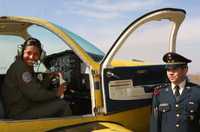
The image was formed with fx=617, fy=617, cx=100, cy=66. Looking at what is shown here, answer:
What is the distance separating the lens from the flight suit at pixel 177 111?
6.07 m

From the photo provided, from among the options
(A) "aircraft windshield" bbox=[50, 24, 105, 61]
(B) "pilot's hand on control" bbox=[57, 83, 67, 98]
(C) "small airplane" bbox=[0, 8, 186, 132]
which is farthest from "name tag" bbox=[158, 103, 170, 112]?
(B) "pilot's hand on control" bbox=[57, 83, 67, 98]

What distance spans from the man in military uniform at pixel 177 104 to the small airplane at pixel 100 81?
0.49 m

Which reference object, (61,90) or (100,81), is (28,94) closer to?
(61,90)

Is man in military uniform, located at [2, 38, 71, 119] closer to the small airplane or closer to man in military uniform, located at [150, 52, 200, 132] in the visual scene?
the small airplane

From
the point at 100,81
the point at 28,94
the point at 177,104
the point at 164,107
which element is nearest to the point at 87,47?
the point at 100,81

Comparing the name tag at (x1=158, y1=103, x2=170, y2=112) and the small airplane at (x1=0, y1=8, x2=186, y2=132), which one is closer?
the name tag at (x1=158, y1=103, x2=170, y2=112)

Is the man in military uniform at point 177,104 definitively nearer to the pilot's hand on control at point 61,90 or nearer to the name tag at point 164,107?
the name tag at point 164,107

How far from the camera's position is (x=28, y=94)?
6598 mm

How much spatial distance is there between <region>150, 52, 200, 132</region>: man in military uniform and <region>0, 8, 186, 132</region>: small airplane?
49 cm

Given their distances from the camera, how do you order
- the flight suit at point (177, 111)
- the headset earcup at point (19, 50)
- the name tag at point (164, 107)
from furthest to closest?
1. the headset earcup at point (19, 50)
2. the name tag at point (164, 107)
3. the flight suit at point (177, 111)

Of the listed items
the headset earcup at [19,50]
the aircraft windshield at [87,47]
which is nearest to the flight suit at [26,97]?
the headset earcup at [19,50]

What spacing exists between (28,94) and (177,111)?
1.61 meters

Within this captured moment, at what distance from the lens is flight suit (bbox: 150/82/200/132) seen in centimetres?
607

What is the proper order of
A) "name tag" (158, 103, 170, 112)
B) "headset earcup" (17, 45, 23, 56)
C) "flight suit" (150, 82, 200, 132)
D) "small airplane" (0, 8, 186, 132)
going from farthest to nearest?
"headset earcup" (17, 45, 23, 56)
"small airplane" (0, 8, 186, 132)
"name tag" (158, 103, 170, 112)
"flight suit" (150, 82, 200, 132)
